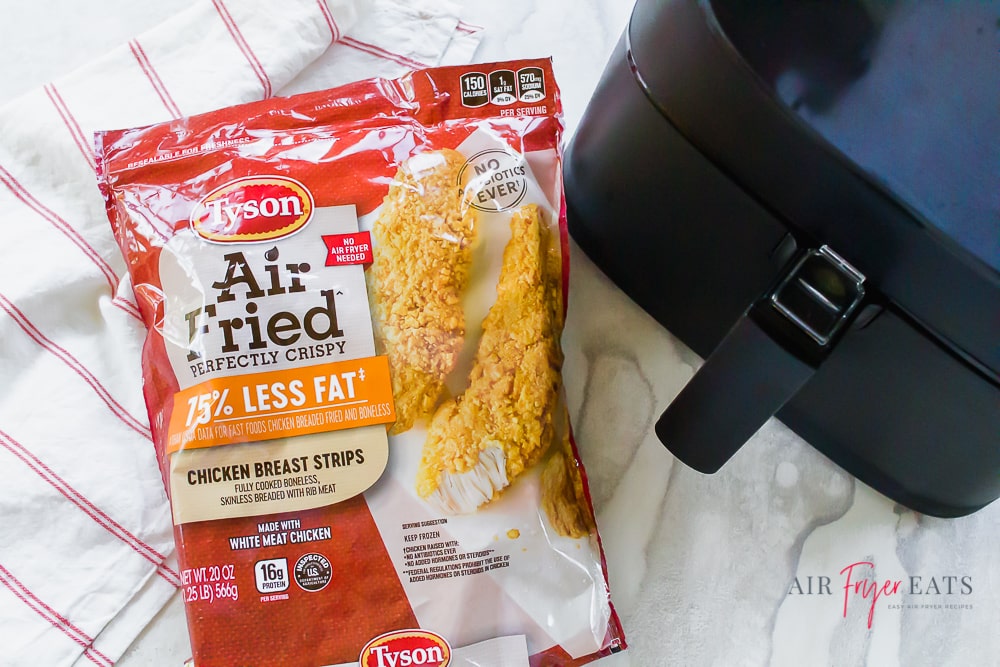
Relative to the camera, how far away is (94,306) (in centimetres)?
64

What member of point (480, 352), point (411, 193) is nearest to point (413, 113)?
point (411, 193)

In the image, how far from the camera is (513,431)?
525 millimetres

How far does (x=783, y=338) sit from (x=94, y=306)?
524 millimetres

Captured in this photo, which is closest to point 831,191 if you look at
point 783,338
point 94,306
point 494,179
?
point 783,338

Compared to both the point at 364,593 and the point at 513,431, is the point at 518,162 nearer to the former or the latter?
the point at 513,431

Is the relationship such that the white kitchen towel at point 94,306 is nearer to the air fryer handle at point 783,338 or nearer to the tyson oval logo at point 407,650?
the tyson oval logo at point 407,650

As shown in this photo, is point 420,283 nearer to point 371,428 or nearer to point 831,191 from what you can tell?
point 371,428

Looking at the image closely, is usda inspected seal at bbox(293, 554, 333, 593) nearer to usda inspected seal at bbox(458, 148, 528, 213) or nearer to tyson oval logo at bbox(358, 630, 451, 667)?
tyson oval logo at bbox(358, 630, 451, 667)

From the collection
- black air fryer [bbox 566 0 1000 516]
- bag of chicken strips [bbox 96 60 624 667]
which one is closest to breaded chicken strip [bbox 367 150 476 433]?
bag of chicken strips [bbox 96 60 624 667]

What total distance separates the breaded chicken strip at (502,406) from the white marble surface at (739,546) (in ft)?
0.34

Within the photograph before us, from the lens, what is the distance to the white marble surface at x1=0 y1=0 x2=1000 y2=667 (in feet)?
1.93

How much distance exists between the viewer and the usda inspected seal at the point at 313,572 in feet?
1.73

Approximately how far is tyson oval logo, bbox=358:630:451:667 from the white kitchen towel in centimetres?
18

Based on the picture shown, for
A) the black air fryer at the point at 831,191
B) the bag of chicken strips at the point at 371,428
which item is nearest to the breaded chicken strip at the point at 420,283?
the bag of chicken strips at the point at 371,428
